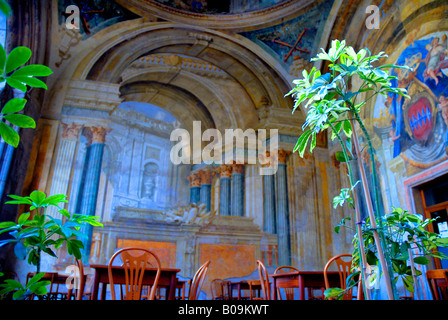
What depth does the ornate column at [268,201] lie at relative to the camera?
938 centimetres

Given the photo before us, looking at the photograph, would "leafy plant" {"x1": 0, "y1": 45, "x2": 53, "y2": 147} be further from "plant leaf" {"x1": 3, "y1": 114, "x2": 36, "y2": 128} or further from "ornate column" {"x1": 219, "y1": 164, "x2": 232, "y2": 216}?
"ornate column" {"x1": 219, "y1": 164, "x2": 232, "y2": 216}

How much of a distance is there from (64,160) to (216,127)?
475cm

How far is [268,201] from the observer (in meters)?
9.63

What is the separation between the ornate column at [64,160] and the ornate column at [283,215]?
499cm

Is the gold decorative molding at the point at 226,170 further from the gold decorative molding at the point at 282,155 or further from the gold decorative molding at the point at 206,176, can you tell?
the gold decorative molding at the point at 282,155

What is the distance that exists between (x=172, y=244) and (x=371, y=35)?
6.35 metres

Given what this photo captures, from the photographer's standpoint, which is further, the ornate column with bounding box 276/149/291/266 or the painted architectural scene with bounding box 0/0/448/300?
the ornate column with bounding box 276/149/291/266

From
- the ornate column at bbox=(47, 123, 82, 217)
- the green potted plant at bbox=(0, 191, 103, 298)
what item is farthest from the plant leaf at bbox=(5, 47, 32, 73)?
the ornate column at bbox=(47, 123, 82, 217)

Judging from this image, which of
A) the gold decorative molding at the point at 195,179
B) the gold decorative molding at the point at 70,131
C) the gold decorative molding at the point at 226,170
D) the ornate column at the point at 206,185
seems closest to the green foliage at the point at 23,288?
the gold decorative molding at the point at 70,131

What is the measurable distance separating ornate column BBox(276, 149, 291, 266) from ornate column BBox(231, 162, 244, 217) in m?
1.14

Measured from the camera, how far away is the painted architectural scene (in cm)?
692

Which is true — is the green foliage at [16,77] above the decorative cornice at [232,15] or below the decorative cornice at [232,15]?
below

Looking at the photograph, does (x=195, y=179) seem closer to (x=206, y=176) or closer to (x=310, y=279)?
(x=206, y=176)

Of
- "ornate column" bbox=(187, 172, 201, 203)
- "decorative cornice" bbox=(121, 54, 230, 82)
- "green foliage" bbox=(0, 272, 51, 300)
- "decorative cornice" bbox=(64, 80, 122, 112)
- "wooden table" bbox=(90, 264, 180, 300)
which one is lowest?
"green foliage" bbox=(0, 272, 51, 300)
